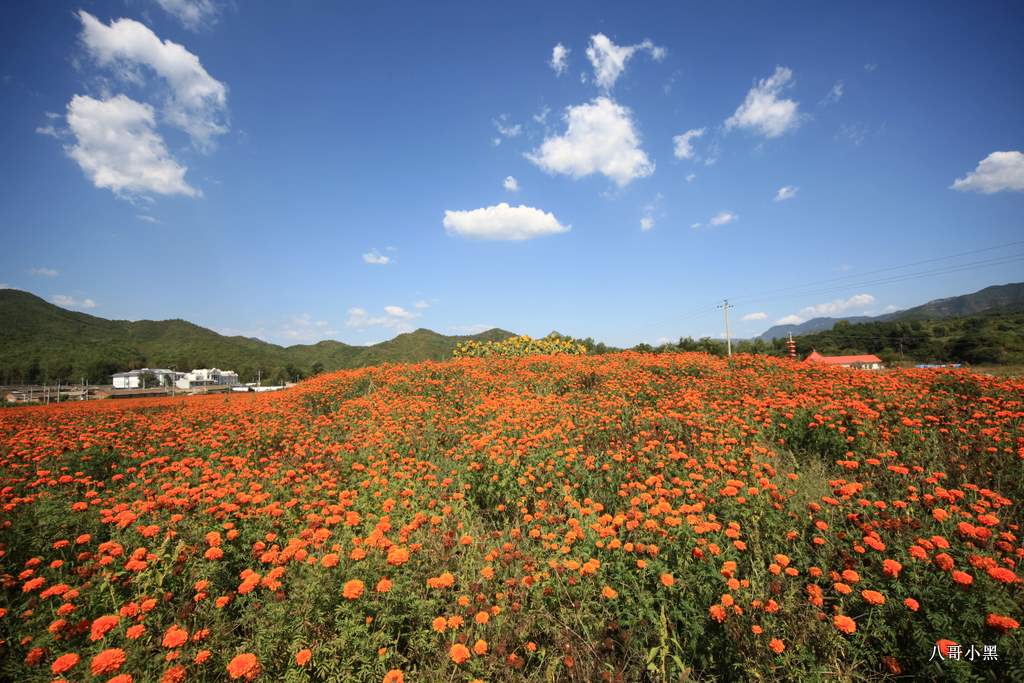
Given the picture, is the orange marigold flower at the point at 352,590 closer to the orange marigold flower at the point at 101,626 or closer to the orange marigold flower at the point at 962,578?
the orange marigold flower at the point at 101,626

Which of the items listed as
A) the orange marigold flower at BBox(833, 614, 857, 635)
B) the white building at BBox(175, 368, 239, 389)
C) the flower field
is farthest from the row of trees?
the white building at BBox(175, 368, 239, 389)

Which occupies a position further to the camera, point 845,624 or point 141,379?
point 141,379

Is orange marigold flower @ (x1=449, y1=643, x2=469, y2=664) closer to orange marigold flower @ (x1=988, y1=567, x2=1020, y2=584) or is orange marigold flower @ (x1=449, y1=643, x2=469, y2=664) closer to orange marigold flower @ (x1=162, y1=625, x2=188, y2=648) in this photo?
orange marigold flower @ (x1=162, y1=625, x2=188, y2=648)

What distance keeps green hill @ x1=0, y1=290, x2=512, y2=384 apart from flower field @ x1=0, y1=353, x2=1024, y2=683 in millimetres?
39308

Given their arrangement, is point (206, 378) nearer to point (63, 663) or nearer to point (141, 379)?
point (141, 379)

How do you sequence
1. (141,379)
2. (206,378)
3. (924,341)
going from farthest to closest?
(206,378), (141,379), (924,341)

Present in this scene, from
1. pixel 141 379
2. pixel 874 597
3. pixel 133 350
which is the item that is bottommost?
pixel 874 597

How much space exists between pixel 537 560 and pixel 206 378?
4150 inches

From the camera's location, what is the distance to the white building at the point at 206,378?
80125mm

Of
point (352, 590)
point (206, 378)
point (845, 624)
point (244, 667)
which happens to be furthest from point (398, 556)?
point (206, 378)

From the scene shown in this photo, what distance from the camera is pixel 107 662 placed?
6.00ft

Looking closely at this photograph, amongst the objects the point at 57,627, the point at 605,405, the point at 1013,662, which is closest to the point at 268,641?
the point at 57,627

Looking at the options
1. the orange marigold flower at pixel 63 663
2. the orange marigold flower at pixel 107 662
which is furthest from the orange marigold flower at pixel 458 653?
the orange marigold flower at pixel 63 663

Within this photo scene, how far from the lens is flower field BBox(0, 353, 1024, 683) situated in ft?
7.08
